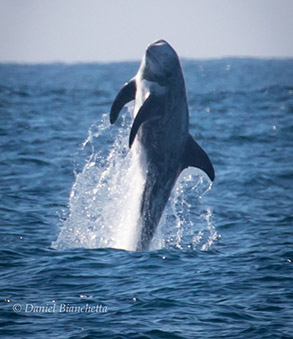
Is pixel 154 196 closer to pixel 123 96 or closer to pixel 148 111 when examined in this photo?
pixel 148 111

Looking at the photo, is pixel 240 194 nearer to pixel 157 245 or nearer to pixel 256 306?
pixel 157 245

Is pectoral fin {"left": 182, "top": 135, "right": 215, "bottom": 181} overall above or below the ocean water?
above

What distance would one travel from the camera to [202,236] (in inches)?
652

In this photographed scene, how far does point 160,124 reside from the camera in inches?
539

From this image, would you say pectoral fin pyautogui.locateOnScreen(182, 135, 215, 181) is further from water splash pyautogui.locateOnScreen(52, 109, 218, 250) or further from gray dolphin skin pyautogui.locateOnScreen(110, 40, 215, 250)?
water splash pyautogui.locateOnScreen(52, 109, 218, 250)

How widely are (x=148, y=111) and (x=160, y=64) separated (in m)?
0.96

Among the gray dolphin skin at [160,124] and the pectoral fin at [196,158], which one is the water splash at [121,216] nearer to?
the gray dolphin skin at [160,124]

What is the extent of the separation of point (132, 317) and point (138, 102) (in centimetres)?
451

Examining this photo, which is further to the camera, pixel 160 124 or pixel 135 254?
pixel 135 254

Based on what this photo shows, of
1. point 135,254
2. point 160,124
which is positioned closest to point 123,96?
point 160,124

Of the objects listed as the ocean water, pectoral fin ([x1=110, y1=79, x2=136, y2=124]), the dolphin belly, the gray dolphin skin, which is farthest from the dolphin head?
the dolphin belly

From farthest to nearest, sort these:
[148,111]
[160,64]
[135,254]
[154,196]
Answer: [135,254]
[154,196]
[160,64]
[148,111]

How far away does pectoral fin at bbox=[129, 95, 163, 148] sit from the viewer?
42.9ft

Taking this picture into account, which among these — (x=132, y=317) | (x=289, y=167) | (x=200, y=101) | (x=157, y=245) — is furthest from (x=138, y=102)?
(x=200, y=101)
